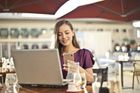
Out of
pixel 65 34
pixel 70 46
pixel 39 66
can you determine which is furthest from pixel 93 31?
pixel 39 66

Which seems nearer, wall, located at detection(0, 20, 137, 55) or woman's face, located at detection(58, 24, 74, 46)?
woman's face, located at detection(58, 24, 74, 46)

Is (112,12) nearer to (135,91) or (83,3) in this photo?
(83,3)

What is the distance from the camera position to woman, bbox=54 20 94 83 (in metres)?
2.54

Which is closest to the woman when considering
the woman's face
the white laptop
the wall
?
the woman's face

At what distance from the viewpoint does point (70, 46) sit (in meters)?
2.71

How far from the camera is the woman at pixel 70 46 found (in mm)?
2537

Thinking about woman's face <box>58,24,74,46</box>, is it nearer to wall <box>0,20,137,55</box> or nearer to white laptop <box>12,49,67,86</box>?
white laptop <box>12,49,67,86</box>

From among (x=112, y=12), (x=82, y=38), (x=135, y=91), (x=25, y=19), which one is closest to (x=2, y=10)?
(x=112, y=12)

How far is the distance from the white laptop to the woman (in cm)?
41

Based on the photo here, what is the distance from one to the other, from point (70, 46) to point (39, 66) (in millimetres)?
680

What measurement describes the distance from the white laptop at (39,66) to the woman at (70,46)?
0.41 metres

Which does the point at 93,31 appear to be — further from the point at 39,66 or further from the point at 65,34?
the point at 39,66

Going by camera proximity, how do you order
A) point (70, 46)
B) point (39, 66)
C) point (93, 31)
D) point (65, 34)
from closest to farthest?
point (39, 66) < point (65, 34) < point (70, 46) < point (93, 31)

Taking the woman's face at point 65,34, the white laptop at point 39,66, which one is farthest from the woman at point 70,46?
the white laptop at point 39,66
